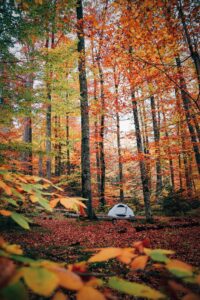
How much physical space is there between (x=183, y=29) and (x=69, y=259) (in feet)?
21.2

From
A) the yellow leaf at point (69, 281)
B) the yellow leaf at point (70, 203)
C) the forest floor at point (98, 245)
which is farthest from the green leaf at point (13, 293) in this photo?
the forest floor at point (98, 245)

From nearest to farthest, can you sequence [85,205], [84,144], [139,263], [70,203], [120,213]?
[139,263]
[70,203]
[85,205]
[84,144]
[120,213]

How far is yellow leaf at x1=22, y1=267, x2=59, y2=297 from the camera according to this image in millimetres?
700

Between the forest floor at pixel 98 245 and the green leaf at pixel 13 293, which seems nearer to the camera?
the green leaf at pixel 13 293

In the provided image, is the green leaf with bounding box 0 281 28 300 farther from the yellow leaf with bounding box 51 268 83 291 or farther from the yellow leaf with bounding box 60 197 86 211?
the yellow leaf with bounding box 60 197 86 211

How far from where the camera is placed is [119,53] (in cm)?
713

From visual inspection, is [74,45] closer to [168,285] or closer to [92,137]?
[92,137]

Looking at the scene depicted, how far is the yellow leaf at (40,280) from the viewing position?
0.70 meters

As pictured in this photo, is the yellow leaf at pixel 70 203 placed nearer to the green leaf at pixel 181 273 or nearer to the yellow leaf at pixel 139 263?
the yellow leaf at pixel 139 263

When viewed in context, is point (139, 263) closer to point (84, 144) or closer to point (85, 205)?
point (85, 205)

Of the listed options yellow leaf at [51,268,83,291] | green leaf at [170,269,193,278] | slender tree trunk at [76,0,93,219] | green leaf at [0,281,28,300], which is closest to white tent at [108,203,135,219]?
slender tree trunk at [76,0,93,219]

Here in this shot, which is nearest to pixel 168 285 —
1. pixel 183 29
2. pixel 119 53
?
pixel 183 29

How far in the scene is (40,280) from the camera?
29.4 inches

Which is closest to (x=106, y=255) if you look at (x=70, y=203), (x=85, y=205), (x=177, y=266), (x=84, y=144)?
(x=177, y=266)
